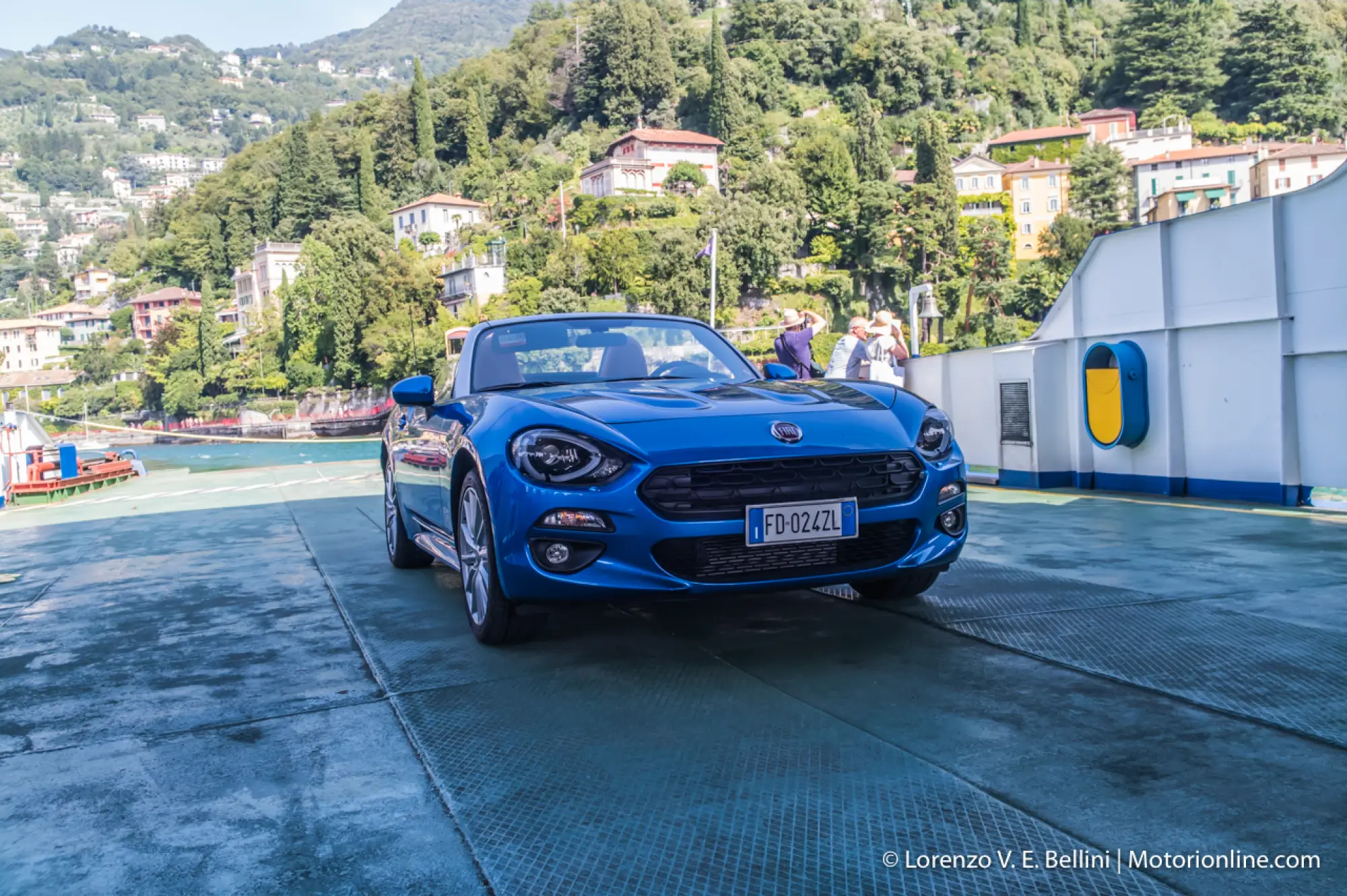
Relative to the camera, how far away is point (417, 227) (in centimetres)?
13062

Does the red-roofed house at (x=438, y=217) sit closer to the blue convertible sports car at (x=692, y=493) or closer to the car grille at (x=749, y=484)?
the blue convertible sports car at (x=692, y=493)

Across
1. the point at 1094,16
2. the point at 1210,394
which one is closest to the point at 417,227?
the point at 1094,16

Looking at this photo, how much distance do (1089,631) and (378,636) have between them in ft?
9.32

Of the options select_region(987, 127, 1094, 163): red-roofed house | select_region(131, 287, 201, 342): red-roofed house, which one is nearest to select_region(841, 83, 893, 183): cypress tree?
select_region(987, 127, 1094, 163): red-roofed house

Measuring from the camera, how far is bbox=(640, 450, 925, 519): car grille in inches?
140

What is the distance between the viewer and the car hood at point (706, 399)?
3.84m

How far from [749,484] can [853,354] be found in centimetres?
710

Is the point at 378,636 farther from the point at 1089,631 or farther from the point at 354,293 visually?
the point at 354,293

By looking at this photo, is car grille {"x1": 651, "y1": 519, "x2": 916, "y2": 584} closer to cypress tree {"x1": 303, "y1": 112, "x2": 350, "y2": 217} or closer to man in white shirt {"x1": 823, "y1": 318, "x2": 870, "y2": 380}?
man in white shirt {"x1": 823, "y1": 318, "x2": 870, "y2": 380}

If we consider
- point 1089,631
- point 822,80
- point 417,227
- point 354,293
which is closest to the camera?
point 1089,631

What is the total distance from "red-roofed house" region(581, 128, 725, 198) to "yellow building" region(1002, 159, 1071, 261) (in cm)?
3134

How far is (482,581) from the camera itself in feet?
13.6

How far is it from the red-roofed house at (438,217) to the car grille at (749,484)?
127054 mm

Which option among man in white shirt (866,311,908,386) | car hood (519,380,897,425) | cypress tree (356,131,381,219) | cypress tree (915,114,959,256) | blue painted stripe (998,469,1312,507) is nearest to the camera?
car hood (519,380,897,425)
